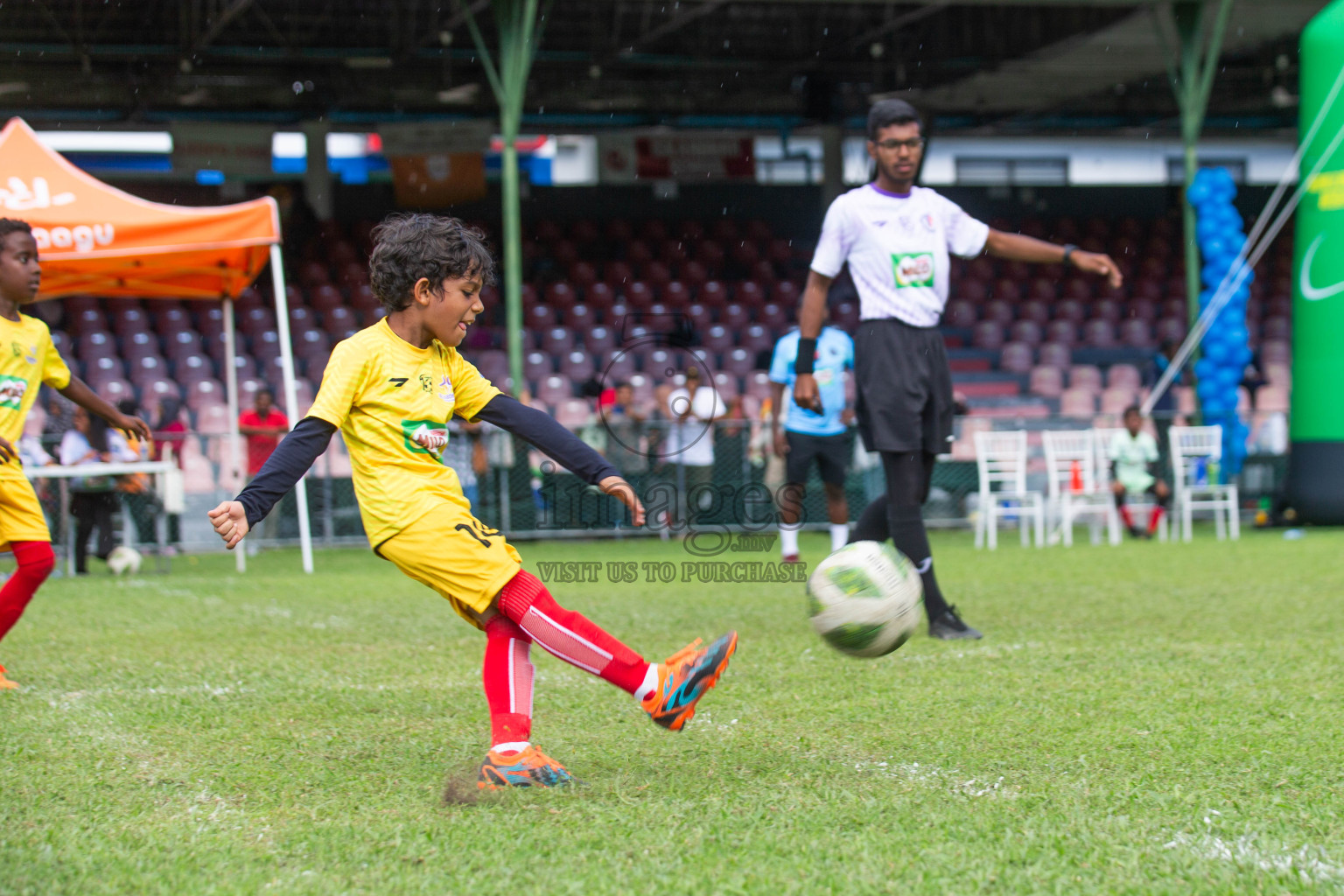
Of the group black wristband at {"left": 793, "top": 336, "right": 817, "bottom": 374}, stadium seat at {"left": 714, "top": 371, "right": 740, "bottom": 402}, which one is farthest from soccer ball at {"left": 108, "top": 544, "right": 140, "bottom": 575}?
stadium seat at {"left": 714, "top": 371, "right": 740, "bottom": 402}

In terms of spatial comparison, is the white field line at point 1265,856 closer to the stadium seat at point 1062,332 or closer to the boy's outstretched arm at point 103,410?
the boy's outstretched arm at point 103,410

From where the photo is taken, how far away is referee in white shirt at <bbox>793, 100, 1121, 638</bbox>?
5.56 m

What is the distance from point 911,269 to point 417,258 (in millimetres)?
2895

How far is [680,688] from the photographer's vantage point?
332 centimetres

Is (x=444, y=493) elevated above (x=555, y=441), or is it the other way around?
(x=555, y=441)

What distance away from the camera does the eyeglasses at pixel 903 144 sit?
5.48m

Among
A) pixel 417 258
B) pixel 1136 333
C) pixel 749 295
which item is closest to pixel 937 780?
pixel 417 258

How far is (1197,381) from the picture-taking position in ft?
49.4

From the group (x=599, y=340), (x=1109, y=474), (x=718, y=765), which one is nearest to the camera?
(x=718, y=765)

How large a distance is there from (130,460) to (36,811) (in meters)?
8.90

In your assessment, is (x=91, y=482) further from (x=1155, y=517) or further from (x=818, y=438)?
(x=1155, y=517)

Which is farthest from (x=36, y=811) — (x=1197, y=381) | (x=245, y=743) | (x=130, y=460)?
(x=1197, y=381)

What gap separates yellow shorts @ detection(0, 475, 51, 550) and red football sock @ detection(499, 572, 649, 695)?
251 cm

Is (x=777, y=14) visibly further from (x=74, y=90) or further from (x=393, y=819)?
(x=393, y=819)
